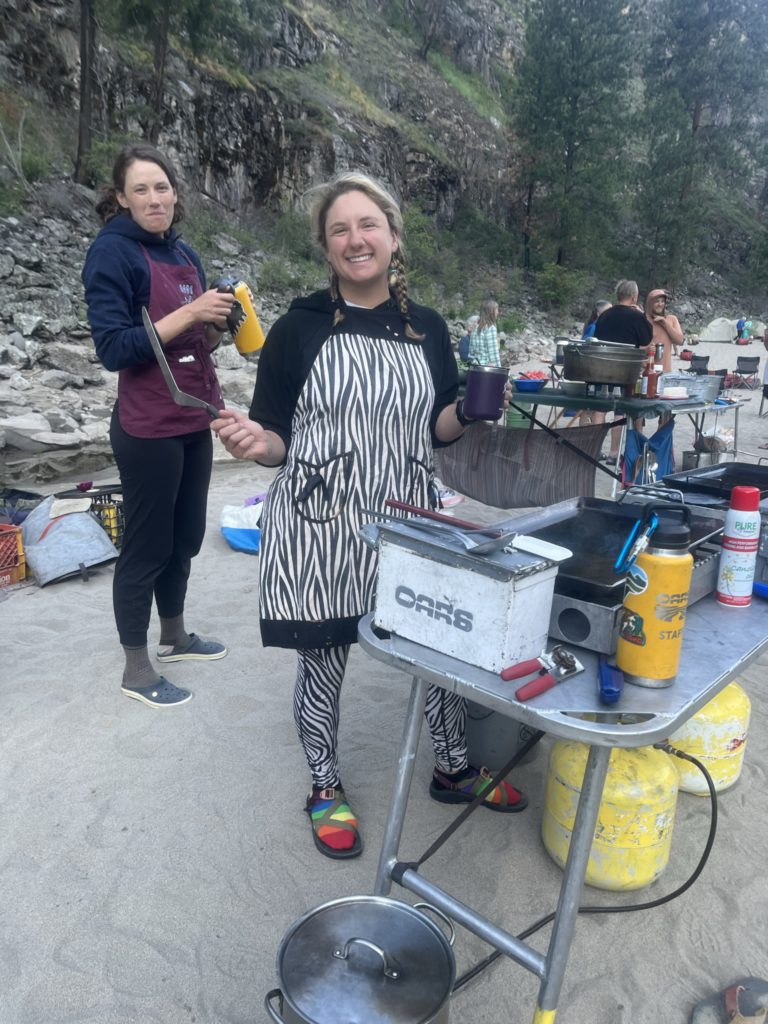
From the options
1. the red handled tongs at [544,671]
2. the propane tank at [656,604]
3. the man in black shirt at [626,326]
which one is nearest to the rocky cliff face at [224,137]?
the man in black shirt at [626,326]

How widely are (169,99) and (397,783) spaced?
73.6 ft

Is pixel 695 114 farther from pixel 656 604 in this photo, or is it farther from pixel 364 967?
pixel 364 967

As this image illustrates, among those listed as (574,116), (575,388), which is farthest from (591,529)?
(574,116)

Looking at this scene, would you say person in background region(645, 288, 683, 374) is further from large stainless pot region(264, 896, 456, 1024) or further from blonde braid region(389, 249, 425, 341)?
large stainless pot region(264, 896, 456, 1024)

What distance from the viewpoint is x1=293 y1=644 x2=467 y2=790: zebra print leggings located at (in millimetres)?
2090

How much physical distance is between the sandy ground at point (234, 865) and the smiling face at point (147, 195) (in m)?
1.90

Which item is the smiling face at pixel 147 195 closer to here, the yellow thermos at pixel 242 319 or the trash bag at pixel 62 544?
the yellow thermos at pixel 242 319

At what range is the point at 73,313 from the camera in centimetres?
1190

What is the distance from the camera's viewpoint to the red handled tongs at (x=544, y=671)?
1.28 metres

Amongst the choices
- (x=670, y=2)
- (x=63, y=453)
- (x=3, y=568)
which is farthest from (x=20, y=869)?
(x=670, y=2)

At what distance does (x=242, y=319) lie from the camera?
2.42m

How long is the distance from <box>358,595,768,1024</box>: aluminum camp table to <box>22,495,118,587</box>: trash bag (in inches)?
122

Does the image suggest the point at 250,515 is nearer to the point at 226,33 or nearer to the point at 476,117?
the point at 226,33

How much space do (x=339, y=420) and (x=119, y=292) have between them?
1.13 meters
